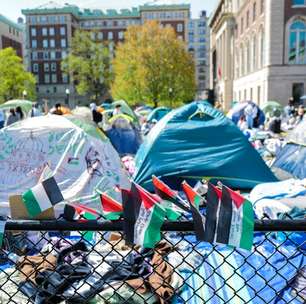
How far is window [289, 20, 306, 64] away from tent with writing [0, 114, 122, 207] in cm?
2950

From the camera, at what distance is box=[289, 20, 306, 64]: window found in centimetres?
3130

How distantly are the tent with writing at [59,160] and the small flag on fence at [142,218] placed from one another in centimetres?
346

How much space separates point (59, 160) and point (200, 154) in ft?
8.60

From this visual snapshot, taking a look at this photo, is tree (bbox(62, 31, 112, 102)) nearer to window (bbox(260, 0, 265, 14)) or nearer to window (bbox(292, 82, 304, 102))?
window (bbox(260, 0, 265, 14))

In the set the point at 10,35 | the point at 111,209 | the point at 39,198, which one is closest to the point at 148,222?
the point at 111,209

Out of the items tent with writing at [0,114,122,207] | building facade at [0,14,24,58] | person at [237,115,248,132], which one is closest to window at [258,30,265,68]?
person at [237,115,248,132]

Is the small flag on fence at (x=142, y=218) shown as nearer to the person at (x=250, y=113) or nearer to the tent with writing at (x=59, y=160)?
the tent with writing at (x=59, y=160)

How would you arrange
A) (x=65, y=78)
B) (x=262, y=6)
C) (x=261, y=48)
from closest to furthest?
(x=262, y=6)
(x=261, y=48)
(x=65, y=78)

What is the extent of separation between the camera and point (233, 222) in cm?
176

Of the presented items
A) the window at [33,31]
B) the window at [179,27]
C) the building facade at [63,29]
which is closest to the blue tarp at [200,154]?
the building facade at [63,29]

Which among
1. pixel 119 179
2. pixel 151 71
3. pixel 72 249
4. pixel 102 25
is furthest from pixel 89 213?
pixel 102 25

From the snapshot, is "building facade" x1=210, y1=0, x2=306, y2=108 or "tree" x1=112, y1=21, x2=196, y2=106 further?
"tree" x1=112, y1=21, x2=196, y2=106

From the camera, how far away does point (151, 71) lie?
35.2 meters

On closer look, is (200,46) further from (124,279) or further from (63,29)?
(124,279)
